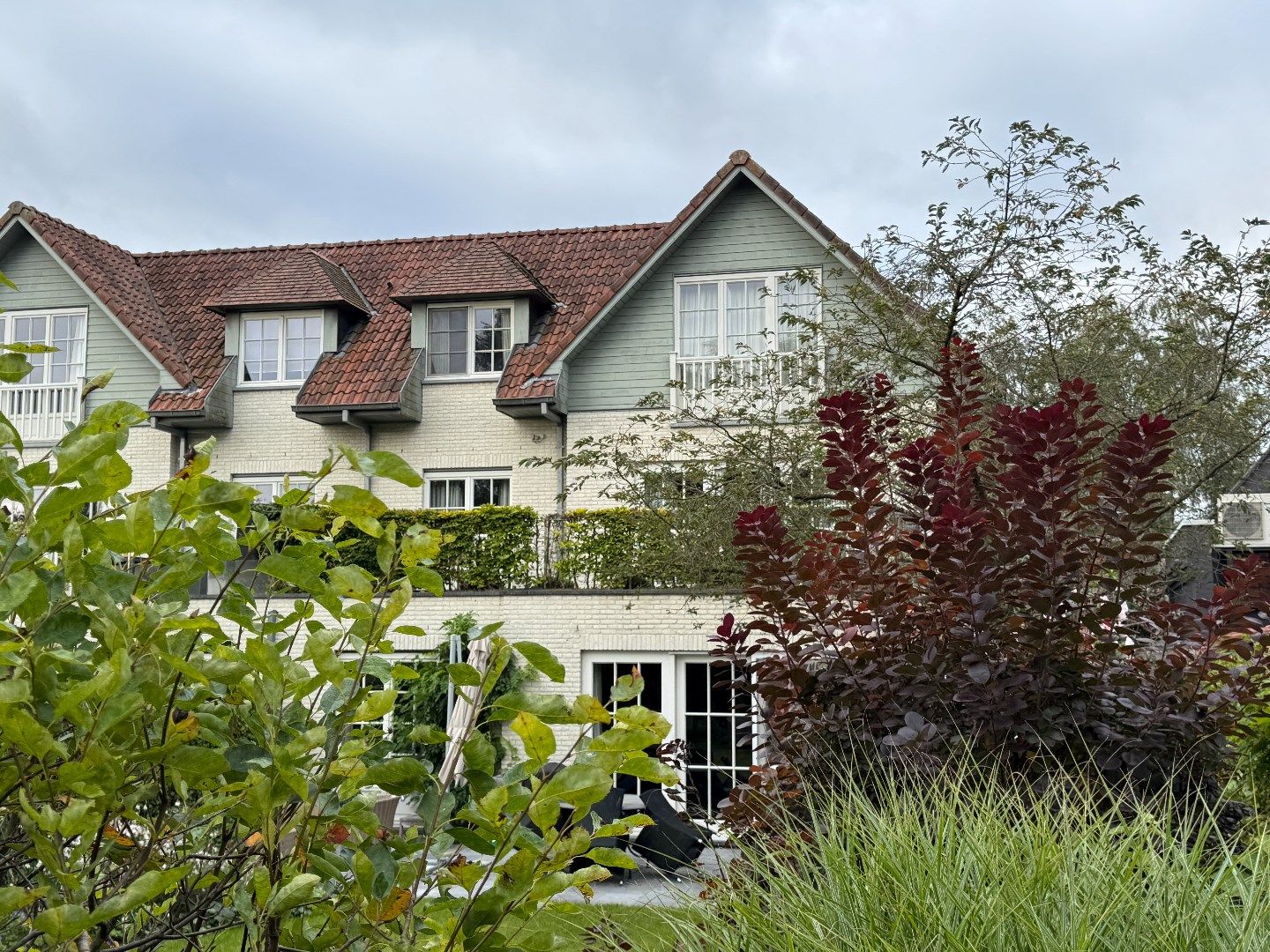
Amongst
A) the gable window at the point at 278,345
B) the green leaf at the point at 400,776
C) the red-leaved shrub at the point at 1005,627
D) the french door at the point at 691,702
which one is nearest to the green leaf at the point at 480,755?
the green leaf at the point at 400,776

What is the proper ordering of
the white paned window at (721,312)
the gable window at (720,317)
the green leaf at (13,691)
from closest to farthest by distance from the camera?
the green leaf at (13,691)
the gable window at (720,317)
the white paned window at (721,312)

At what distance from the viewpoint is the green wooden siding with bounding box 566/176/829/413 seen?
19172mm

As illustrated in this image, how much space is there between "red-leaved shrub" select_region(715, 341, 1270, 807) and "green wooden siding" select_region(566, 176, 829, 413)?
14086 millimetres

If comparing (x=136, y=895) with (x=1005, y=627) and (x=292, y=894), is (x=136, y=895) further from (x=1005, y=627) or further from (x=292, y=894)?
(x=1005, y=627)

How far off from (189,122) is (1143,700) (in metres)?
10.2

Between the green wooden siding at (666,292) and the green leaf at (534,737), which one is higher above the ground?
the green wooden siding at (666,292)

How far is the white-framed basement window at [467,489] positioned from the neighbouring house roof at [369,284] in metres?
1.52

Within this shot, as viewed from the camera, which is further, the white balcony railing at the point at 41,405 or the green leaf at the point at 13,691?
A: the white balcony railing at the point at 41,405

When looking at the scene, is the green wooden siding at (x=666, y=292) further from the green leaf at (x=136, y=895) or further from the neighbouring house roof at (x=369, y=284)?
the green leaf at (x=136, y=895)

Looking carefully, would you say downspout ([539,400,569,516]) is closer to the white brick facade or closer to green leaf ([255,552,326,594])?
the white brick facade

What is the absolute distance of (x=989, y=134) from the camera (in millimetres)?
10281

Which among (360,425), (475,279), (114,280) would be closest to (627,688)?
(360,425)

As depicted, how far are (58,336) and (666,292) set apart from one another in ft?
36.3

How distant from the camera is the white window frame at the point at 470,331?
20375 millimetres
